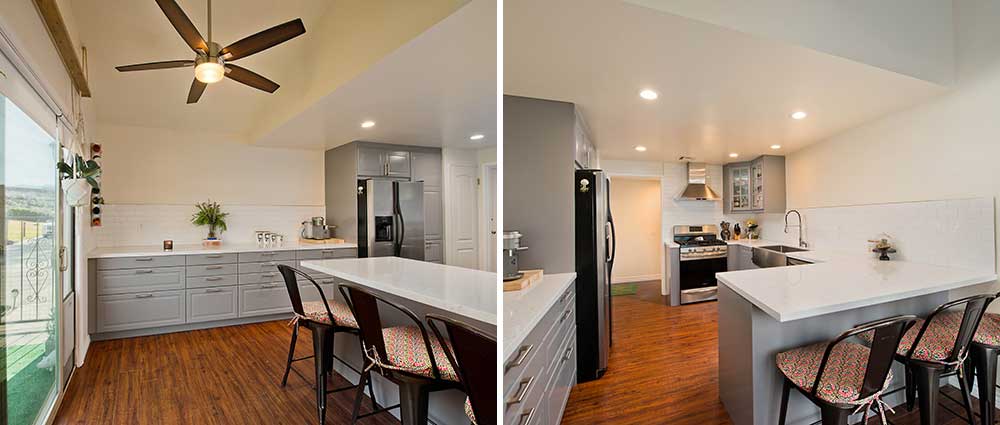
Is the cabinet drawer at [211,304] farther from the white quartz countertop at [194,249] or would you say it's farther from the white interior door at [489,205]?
the white interior door at [489,205]

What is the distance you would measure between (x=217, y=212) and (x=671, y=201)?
2583mm

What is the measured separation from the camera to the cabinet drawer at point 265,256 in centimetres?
154

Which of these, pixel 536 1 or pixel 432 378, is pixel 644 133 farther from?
pixel 432 378

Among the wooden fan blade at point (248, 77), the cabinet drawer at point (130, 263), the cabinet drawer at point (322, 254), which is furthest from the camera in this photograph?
the cabinet drawer at point (130, 263)

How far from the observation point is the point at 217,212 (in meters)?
1.67

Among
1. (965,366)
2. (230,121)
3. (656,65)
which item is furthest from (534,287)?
(230,121)

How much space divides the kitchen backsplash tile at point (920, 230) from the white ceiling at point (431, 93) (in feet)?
3.38

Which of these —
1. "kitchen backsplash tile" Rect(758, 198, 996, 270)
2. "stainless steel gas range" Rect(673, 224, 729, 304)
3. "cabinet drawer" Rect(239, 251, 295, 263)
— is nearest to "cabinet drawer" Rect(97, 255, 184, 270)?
"cabinet drawer" Rect(239, 251, 295, 263)

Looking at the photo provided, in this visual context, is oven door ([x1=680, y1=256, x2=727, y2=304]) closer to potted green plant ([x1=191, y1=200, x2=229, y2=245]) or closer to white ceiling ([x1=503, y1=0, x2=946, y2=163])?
white ceiling ([x1=503, y1=0, x2=946, y2=163])

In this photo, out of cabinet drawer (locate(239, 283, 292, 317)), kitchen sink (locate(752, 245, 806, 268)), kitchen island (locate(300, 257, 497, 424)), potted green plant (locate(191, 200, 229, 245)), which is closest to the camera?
kitchen island (locate(300, 257, 497, 424))

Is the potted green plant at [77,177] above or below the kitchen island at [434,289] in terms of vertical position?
above

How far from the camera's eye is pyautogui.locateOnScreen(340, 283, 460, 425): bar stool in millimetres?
970

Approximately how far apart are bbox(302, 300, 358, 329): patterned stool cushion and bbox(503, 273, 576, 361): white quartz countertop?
0.66m

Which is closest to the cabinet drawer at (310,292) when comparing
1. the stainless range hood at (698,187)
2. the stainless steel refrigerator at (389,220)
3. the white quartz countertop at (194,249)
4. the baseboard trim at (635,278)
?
the white quartz countertop at (194,249)
